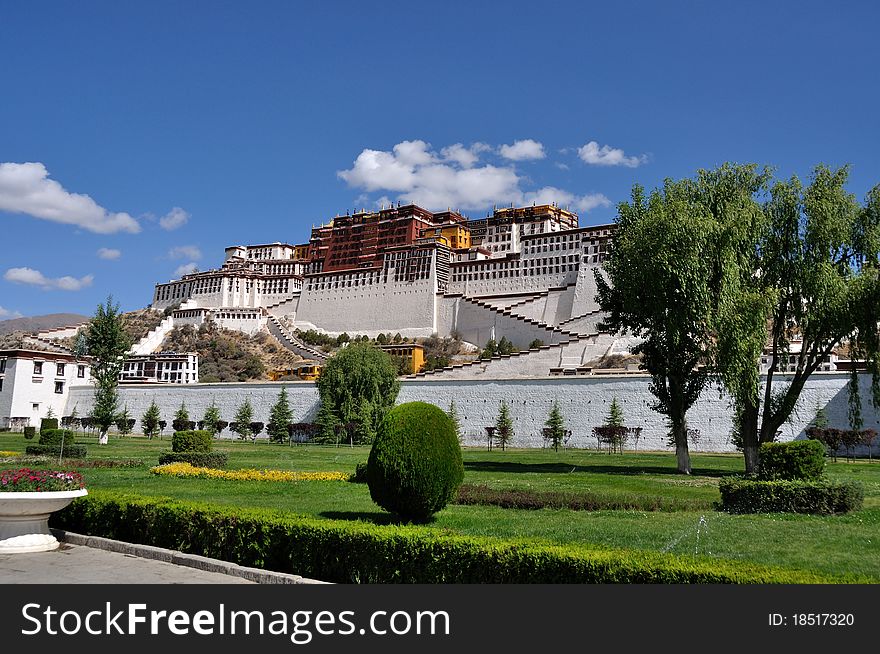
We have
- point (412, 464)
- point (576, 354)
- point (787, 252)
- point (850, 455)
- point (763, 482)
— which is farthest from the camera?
point (576, 354)

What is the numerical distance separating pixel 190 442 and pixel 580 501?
1315 cm

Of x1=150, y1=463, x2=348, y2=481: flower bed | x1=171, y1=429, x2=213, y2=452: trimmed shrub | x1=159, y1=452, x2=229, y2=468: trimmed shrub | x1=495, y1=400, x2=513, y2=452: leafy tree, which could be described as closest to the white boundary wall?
x1=495, y1=400, x2=513, y2=452: leafy tree

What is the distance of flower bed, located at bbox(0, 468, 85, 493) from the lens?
30.5ft

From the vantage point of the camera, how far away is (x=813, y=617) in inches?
203

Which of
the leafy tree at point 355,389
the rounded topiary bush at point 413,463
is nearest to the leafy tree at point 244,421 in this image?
the leafy tree at point 355,389

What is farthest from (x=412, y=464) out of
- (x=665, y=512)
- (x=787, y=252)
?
(x=787, y=252)

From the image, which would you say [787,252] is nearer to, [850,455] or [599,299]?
[599,299]

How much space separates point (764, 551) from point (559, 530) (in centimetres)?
258

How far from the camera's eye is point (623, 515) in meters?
11.8

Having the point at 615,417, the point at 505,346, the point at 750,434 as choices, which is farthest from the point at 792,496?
the point at 505,346

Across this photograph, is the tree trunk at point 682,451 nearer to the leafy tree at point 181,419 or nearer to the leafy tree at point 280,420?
the leafy tree at point 280,420

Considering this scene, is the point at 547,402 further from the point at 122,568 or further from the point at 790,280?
the point at 122,568

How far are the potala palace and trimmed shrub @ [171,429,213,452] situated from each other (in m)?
40.7

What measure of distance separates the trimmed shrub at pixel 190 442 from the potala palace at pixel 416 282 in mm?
40737
